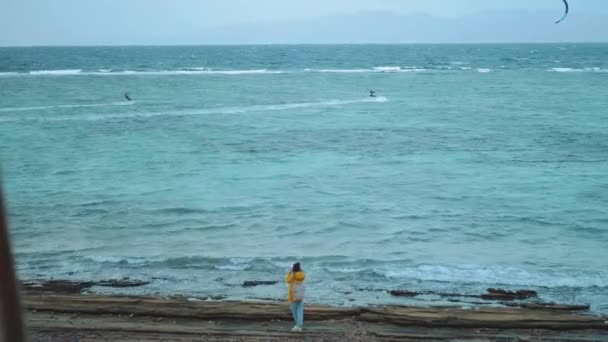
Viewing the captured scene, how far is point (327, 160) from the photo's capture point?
27.1m

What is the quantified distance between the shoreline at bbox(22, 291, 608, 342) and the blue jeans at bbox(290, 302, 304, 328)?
18 cm

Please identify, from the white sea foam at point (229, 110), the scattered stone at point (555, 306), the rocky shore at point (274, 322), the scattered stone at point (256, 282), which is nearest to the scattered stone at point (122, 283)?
the rocky shore at point (274, 322)

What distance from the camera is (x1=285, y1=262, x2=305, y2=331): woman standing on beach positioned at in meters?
9.88

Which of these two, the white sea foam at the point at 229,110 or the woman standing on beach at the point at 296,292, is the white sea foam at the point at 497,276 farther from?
the white sea foam at the point at 229,110

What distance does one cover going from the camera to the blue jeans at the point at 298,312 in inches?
400

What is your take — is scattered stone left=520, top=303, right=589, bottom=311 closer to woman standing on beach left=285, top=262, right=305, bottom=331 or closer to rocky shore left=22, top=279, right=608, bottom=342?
rocky shore left=22, top=279, right=608, bottom=342

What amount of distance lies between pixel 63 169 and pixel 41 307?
15373mm

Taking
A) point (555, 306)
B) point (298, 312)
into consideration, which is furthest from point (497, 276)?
point (298, 312)

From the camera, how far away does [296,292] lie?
9930 mm

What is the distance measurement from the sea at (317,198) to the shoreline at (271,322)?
1374mm

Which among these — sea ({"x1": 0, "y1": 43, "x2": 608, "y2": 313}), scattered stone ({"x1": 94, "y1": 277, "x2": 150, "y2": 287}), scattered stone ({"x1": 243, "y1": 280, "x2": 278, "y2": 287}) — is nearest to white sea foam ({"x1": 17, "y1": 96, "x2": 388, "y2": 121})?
sea ({"x1": 0, "y1": 43, "x2": 608, "y2": 313})

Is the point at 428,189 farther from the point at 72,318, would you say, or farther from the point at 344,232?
the point at 72,318

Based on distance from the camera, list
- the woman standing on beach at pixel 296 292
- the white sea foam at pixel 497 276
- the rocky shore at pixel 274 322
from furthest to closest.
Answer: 1. the white sea foam at pixel 497 276
2. the rocky shore at pixel 274 322
3. the woman standing on beach at pixel 296 292

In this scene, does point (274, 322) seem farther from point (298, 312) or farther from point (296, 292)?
point (296, 292)
